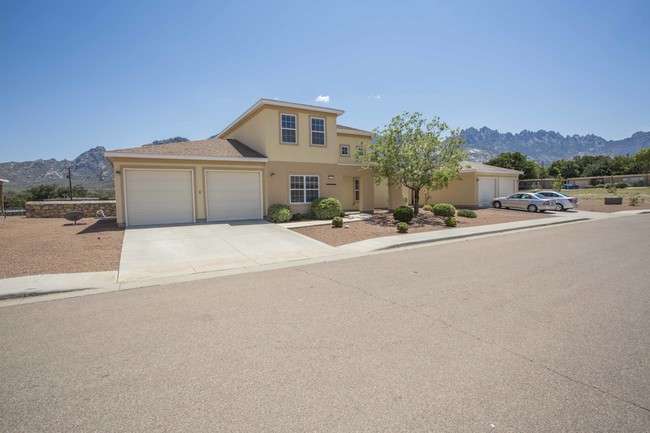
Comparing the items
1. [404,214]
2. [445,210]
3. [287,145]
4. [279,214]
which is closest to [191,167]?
[279,214]

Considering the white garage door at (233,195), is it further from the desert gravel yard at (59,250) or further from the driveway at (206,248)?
the desert gravel yard at (59,250)

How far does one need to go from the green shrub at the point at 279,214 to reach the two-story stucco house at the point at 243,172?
886mm

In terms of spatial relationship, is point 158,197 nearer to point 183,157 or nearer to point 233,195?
point 183,157

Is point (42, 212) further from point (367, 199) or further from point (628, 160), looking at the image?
point (628, 160)

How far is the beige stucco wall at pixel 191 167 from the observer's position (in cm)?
1515

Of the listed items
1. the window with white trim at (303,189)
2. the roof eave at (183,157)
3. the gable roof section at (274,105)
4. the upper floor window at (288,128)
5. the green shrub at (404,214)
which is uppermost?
the gable roof section at (274,105)

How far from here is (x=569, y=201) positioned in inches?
1009

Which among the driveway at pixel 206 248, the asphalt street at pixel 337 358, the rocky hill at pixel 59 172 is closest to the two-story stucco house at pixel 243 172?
the driveway at pixel 206 248

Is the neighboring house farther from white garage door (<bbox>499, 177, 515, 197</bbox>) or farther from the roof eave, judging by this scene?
the roof eave

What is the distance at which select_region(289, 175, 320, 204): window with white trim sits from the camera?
18.8 meters

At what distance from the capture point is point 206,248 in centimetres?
1108

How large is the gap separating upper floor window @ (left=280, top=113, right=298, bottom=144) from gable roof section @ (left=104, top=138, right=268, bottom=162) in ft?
5.50

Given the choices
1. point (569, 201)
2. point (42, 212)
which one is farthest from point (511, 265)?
point (42, 212)

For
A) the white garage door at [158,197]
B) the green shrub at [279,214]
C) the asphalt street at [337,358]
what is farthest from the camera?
the green shrub at [279,214]
